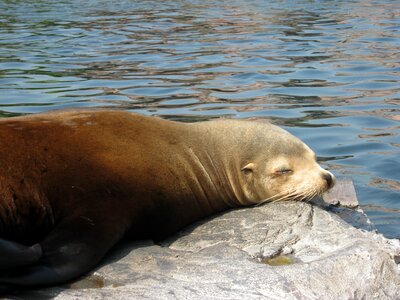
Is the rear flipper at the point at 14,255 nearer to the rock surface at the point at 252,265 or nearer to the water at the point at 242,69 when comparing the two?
the rock surface at the point at 252,265

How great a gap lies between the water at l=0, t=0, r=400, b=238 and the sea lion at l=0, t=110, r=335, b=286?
1.26 m

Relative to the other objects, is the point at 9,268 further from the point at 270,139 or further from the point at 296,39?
the point at 296,39

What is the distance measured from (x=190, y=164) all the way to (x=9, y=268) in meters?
1.80

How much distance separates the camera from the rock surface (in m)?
4.07

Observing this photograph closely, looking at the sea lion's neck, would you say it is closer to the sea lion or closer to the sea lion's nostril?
the sea lion

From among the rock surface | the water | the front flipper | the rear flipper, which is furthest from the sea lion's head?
the rear flipper

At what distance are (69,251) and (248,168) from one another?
6.45 ft

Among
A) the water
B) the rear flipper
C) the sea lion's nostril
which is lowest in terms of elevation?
the water

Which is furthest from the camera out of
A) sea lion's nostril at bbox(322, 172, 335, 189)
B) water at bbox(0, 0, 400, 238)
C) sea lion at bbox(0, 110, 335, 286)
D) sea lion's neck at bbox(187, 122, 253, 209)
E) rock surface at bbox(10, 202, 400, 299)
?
water at bbox(0, 0, 400, 238)

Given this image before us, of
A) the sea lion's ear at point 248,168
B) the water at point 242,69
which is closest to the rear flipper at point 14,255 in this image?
the sea lion's ear at point 248,168

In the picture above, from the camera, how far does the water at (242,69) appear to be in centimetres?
893

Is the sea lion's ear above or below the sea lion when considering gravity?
below

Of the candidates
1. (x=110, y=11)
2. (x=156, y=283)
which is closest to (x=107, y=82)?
(x=156, y=283)

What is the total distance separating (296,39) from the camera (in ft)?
53.2
